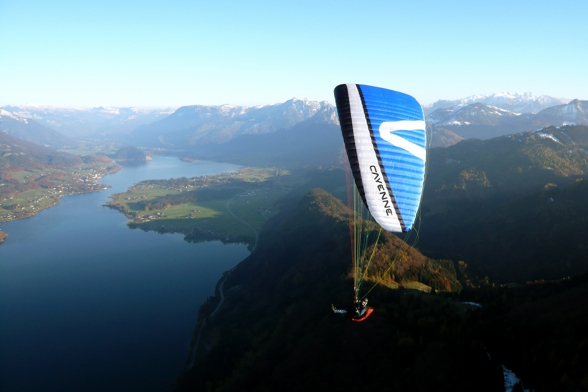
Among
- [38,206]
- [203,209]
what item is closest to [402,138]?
[203,209]

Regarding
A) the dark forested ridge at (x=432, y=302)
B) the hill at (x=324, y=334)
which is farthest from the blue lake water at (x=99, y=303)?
the dark forested ridge at (x=432, y=302)

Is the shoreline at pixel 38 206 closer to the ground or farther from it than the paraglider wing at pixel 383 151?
closer to the ground

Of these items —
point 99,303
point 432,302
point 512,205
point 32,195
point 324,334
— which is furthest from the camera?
point 32,195

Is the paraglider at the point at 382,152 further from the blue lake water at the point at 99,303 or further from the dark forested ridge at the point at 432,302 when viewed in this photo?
the blue lake water at the point at 99,303

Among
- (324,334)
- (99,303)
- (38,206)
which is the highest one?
(324,334)

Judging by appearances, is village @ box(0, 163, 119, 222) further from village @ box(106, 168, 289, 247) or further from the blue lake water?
village @ box(106, 168, 289, 247)

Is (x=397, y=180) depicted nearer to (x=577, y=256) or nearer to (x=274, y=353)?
(x=274, y=353)

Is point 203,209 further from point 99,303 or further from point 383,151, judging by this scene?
point 383,151

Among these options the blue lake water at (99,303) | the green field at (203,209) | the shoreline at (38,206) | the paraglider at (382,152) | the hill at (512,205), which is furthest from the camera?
the shoreline at (38,206)
